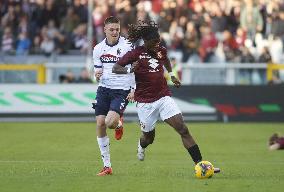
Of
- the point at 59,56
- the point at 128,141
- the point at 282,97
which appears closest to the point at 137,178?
the point at 128,141

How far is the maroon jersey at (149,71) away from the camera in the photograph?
1374cm

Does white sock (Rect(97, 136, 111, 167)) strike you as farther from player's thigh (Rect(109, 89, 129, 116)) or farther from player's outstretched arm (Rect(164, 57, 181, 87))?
player's outstretched arm (Rect(164, 57, 181, 87))

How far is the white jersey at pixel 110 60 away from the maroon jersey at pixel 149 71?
27.4 inches

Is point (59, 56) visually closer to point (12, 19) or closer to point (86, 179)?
point (12, 19)

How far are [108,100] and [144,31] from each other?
152 centimetres

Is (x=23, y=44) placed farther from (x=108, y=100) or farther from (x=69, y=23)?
(x=108, y=100)

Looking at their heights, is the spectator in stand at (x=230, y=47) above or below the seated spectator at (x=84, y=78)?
above

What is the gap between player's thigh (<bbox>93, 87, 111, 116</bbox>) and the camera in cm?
1460

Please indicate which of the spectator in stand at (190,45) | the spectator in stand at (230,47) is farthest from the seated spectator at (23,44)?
the spectator in stand at (230,47)

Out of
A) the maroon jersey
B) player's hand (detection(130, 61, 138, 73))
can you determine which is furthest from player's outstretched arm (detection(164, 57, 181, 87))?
player's hand (detection(130, 61, 138, 73))

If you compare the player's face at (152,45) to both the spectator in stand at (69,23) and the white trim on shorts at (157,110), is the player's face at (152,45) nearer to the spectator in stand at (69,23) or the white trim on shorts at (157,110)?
the white trim on shorts at (157,110)

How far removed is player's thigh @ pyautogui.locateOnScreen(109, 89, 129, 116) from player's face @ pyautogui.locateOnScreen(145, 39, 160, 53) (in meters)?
1.22

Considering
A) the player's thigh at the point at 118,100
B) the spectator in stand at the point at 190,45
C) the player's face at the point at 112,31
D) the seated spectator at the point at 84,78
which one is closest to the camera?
the player's face at the point at 112,31

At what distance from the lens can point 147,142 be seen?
586 inches
